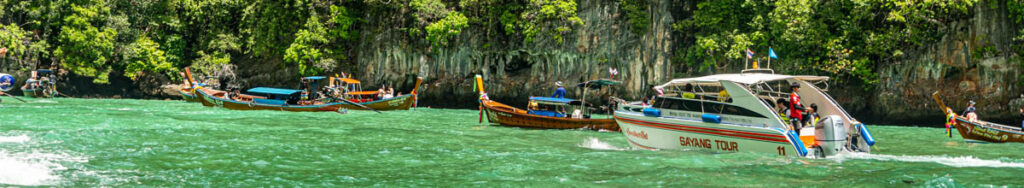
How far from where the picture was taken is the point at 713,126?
15352 millimetres

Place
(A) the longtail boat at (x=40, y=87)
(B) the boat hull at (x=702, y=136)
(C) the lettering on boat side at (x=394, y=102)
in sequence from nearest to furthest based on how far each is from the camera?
(B) the boat hull at (x=702, y=136) → (C) the lettering on boat side at (x=394, y=102) → (A) the longtail boat at (x=40, y=87)

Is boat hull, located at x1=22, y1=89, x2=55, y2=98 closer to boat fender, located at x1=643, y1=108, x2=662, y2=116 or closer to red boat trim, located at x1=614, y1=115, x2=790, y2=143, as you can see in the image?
red boat trim, located at x1=614, y1=115, x2=790, y2=143

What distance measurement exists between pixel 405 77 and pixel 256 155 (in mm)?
33098

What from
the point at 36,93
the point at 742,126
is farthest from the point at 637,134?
the point at 36,93

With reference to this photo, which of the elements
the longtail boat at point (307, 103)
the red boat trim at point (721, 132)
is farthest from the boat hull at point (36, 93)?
the red boat trim at point (721, 132)

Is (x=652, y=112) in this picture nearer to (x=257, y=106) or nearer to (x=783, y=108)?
(x=783, y=108)

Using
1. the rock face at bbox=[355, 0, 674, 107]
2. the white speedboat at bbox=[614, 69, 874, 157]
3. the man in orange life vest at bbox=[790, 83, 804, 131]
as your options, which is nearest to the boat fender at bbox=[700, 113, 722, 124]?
the white speedboat at bbox=[614, 69, 874, 157]

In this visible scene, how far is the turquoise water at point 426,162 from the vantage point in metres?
11.6

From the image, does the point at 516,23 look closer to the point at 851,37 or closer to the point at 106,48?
the point at 851,37

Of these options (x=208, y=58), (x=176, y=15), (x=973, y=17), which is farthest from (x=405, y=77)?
(x=973, y=17)

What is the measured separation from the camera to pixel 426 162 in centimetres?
1420

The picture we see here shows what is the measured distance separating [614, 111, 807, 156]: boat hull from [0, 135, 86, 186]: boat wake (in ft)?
36.6

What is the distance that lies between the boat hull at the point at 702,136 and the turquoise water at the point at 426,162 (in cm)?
23

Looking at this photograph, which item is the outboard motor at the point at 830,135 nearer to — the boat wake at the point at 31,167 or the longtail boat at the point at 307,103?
the boat wake at the point at 31,167
